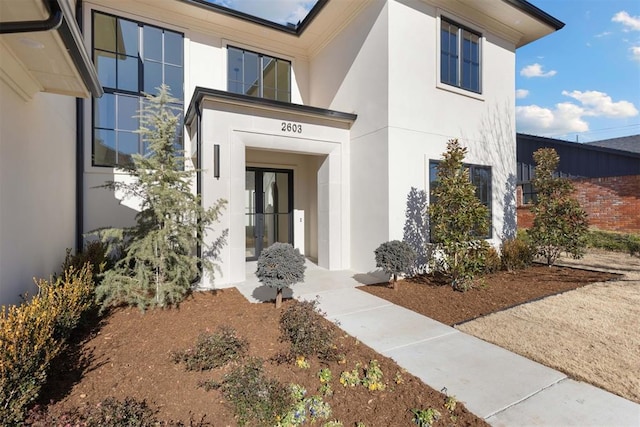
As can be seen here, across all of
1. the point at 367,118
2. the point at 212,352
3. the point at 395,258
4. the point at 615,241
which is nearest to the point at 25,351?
the point at 212,352

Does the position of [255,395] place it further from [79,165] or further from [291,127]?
[79,165]

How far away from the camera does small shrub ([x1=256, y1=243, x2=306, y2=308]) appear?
4.85m

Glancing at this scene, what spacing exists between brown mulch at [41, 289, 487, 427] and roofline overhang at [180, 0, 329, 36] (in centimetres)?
796

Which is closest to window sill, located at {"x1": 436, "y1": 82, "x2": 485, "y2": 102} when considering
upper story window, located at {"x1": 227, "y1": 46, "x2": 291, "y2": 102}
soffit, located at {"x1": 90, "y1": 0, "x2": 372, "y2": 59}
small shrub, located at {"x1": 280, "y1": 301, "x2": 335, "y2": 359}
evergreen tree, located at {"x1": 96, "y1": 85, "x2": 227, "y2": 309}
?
soffit, located at {"x1": 90, "y1": 0, "x2": 372, "y2": 59}

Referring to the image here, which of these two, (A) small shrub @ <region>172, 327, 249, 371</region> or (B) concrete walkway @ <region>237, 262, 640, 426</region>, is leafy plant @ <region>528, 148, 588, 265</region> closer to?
(B) concrete walkway @ <region>237, 262, 640, 426</region>

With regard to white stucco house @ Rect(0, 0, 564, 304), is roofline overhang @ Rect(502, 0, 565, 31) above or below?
above

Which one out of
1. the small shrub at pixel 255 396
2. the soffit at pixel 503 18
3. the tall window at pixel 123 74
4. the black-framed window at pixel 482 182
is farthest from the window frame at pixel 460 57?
the small shrub at pixel 255 396

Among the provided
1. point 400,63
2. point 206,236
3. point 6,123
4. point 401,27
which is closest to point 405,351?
point 206,236

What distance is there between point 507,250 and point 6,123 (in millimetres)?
9662

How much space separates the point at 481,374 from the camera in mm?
3127

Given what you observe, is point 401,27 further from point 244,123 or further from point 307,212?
point 307,212

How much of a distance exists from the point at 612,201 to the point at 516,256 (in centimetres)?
778

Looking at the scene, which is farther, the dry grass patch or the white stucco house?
the white stucco house

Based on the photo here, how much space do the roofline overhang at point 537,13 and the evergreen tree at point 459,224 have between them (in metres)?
4.85
